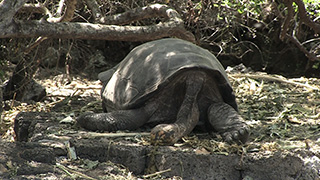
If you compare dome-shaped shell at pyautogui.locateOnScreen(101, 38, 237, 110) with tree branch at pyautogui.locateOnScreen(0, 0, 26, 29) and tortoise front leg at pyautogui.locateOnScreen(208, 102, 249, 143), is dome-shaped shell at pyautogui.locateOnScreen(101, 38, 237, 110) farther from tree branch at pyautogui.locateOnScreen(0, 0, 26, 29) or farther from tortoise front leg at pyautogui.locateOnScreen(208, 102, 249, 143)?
tree branch at pyautogui.locateOnScreen(0, 0, 26, 29)

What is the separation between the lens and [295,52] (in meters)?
9.36

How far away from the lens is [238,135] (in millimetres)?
3965

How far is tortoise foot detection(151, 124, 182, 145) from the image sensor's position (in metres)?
3.88

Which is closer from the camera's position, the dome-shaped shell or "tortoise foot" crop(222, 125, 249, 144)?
"tortoise foot" crop(222, 125, 249, 144)

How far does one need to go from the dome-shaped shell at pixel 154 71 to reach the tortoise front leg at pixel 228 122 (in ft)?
0.78

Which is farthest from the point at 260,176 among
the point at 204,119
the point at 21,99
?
the point at 21,99

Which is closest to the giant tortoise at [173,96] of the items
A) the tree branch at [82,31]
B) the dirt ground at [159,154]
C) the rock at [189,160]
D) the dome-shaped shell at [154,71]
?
the dome-shaped shell at [154,71]

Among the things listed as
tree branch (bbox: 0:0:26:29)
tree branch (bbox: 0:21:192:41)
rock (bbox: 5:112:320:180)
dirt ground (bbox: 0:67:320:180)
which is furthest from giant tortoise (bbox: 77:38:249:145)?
tree branch (bbox: 0:0:26:29)

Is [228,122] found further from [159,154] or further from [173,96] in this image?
[159,154]

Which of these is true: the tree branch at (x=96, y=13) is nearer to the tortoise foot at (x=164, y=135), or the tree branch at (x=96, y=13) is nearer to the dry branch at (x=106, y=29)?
the dry branch at (x=106, y=29)

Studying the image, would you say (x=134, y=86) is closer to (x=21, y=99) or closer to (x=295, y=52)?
(x=21, y=99)

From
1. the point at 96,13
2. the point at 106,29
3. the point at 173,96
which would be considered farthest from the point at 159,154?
the point at 96,13

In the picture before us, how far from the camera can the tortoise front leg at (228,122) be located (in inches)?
157

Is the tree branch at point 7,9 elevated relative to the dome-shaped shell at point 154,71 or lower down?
elevated
